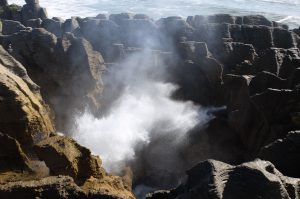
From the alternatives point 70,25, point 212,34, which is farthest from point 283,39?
point 70,25

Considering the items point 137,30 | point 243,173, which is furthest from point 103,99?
point 243,173

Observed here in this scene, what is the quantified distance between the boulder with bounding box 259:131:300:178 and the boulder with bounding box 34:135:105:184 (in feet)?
10.2

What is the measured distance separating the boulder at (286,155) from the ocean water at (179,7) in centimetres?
3020

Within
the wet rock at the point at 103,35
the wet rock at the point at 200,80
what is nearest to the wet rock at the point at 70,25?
the wet rock at the point at 103,35

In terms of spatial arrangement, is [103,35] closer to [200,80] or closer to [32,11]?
[200,80]

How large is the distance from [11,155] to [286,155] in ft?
15.4

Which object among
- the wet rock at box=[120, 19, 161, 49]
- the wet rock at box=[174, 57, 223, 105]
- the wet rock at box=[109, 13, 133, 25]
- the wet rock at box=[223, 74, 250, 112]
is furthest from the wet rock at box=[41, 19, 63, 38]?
the wet rock at box=[223, 74, 250, 112]

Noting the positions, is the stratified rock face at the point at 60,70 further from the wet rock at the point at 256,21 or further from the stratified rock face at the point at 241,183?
the stratified rock face at the point at 241,183

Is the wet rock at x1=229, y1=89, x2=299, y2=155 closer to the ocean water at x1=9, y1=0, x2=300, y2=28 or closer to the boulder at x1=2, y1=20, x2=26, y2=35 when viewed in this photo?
the boulder at x1=2, y1=20, x2=26, y2=35

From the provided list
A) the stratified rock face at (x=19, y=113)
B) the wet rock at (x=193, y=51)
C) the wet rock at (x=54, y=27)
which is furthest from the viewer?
the wet rock at (x=54, y=27)

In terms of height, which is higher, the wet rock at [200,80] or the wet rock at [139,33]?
the wet rock at [139,33]

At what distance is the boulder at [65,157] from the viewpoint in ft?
25.7

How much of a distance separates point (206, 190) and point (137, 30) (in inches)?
453

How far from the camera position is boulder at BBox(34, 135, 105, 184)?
784cm
